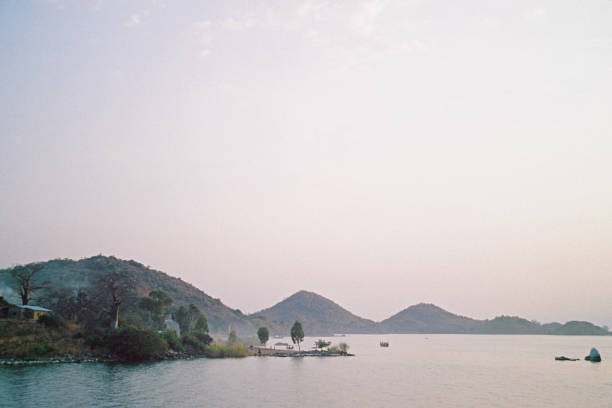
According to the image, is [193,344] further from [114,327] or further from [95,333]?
[95,333]

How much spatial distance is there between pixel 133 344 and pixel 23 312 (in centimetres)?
2341

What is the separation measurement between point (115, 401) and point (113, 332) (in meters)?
53.7

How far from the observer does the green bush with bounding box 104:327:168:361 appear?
→ 100812 mm

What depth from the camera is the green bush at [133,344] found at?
10081cm

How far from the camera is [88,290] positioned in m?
144

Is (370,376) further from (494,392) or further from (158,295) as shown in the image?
(158,295)

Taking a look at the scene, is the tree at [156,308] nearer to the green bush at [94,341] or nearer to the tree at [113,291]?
the tree at [113,291]

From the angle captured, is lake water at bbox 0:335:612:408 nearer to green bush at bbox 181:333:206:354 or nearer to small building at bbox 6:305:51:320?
green bush at bbox 181:333:206:354

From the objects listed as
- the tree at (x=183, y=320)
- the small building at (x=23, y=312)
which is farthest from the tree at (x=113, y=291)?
the tree at (x=183, y=320)

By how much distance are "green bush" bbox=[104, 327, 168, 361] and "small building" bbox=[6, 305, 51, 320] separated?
1478 cm

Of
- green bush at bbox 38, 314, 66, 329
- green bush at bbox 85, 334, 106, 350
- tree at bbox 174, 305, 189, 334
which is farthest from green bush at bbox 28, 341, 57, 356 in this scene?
tree at bbox 174, 305, 189, 334

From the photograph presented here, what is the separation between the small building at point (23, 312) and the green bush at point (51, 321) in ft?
4.79

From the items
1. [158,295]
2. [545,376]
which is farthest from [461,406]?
[158,295]

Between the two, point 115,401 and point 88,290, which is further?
point 88,290
